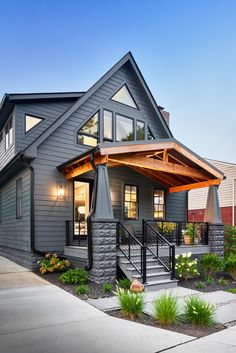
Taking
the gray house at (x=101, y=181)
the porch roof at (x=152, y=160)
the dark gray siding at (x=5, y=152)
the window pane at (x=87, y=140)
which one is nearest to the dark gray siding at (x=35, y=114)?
the gray house at (x=101, y=181)

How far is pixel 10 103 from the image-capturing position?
1159cm

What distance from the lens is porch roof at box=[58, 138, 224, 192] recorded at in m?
8.59

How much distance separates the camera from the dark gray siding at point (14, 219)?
406 inches

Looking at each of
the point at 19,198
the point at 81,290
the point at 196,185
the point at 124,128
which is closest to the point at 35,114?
the point at 19,198

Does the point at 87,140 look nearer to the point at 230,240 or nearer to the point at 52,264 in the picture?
the point at 52,264

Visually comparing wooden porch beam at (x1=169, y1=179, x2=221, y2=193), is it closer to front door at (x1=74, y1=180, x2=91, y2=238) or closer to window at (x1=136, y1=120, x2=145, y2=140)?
window at (x1=136, y1=120, x2=145, y2=140)

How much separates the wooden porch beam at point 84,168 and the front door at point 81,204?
73 centimetres

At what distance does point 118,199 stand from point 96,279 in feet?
15.1

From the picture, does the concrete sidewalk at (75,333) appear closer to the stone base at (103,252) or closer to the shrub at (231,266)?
the stone base at (103,252)

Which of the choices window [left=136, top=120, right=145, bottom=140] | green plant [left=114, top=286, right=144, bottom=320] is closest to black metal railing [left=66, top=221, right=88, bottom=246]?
window [left=136, top=120, right=145, bottom=140]

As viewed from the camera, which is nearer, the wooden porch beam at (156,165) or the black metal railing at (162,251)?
the black metal railing at (162,251)

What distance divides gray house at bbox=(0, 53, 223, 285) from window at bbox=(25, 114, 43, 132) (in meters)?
0.04

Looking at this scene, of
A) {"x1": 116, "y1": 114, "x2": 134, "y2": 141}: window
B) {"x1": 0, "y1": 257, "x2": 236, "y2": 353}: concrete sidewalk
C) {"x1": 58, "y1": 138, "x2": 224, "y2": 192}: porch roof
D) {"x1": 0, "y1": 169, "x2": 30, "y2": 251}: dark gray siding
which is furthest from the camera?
{"x1": 116, "y1": 114, "x2": 134, "y2": 141}: window

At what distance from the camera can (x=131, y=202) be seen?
12.8 metres
